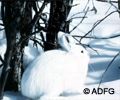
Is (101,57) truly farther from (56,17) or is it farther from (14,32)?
(14,32)

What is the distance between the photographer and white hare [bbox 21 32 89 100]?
2900 millimetres

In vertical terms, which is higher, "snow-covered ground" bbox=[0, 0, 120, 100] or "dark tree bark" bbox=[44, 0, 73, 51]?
"dark tree bark" bbox=[44, 0, 73, 51]

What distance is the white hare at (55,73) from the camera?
2900mm

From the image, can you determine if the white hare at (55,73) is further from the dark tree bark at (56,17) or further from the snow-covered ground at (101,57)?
the dark tree bark at (56,17)

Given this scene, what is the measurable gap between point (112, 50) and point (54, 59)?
1171 millimetres

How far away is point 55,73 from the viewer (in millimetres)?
2908

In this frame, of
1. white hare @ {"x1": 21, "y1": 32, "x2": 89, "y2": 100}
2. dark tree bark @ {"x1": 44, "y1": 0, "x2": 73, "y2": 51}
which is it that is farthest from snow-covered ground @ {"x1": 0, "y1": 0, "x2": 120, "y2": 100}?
dark tree bark @ {"x1": 44, "y1": 0, "x2": 73, "y2": 51}

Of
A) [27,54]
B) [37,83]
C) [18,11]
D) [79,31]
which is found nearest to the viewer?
[18,11]

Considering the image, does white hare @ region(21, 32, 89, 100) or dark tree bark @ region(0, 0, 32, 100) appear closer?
dark tree bark @ region(0, 0, 32, 100)

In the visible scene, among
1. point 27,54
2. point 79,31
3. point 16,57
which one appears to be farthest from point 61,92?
point 79,31

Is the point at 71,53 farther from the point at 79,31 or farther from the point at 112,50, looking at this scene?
the point at 79,31

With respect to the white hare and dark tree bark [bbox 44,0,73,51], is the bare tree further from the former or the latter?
the white hare

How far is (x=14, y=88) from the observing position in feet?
10.6

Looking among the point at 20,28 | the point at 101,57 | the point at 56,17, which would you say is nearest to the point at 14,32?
the point at 20,28
